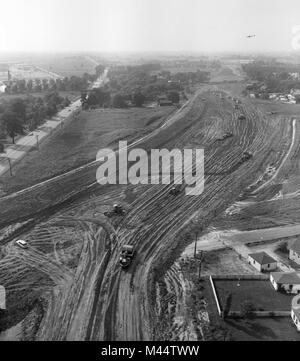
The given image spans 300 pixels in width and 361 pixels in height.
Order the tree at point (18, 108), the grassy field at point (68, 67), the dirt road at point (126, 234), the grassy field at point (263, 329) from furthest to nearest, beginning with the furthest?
the grassy field at point (68, 67)
the tree at point (18, 108)
the dirt road at point (126, 234)
the grassy field at point (263, 329)

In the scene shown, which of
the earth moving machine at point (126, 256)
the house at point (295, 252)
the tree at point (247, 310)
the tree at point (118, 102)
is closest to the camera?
the tree at point (247, 310)

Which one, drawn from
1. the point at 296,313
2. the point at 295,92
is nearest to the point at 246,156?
the point at 296,313

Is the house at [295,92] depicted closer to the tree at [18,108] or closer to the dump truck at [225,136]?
the dump truck at [225,136]

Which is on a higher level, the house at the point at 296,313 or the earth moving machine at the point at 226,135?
the earth moving machine at the point at 226,135

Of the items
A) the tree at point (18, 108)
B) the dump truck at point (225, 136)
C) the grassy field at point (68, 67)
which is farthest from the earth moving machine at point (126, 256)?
the grassy field at point (68, 67)

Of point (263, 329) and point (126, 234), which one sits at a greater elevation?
point (263, 329)

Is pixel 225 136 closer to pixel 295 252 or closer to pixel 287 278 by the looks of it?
pixel 295 252
